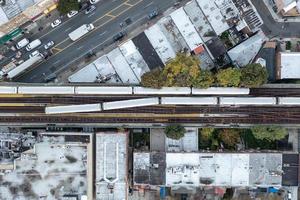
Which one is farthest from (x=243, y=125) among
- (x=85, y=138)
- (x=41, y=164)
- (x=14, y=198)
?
(x=14, y=198)

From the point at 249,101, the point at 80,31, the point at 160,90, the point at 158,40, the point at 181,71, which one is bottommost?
the point at 249,101

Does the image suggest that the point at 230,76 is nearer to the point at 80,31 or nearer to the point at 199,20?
the point at 199,20

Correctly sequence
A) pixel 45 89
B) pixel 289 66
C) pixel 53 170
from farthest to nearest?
pixel 289 66
pixel 45 89
pixel 53 170

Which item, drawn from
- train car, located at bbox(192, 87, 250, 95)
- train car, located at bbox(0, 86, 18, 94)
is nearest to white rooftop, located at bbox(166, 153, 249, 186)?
train car, located at bbox(192, 87, 250, 95)

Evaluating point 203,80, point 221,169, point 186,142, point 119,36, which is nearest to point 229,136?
point 221,169

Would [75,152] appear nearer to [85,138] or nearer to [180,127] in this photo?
[85,138]

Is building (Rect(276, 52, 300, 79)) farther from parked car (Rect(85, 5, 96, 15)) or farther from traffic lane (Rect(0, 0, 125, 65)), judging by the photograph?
parked car (Rect(85, 5, 96, 15))
